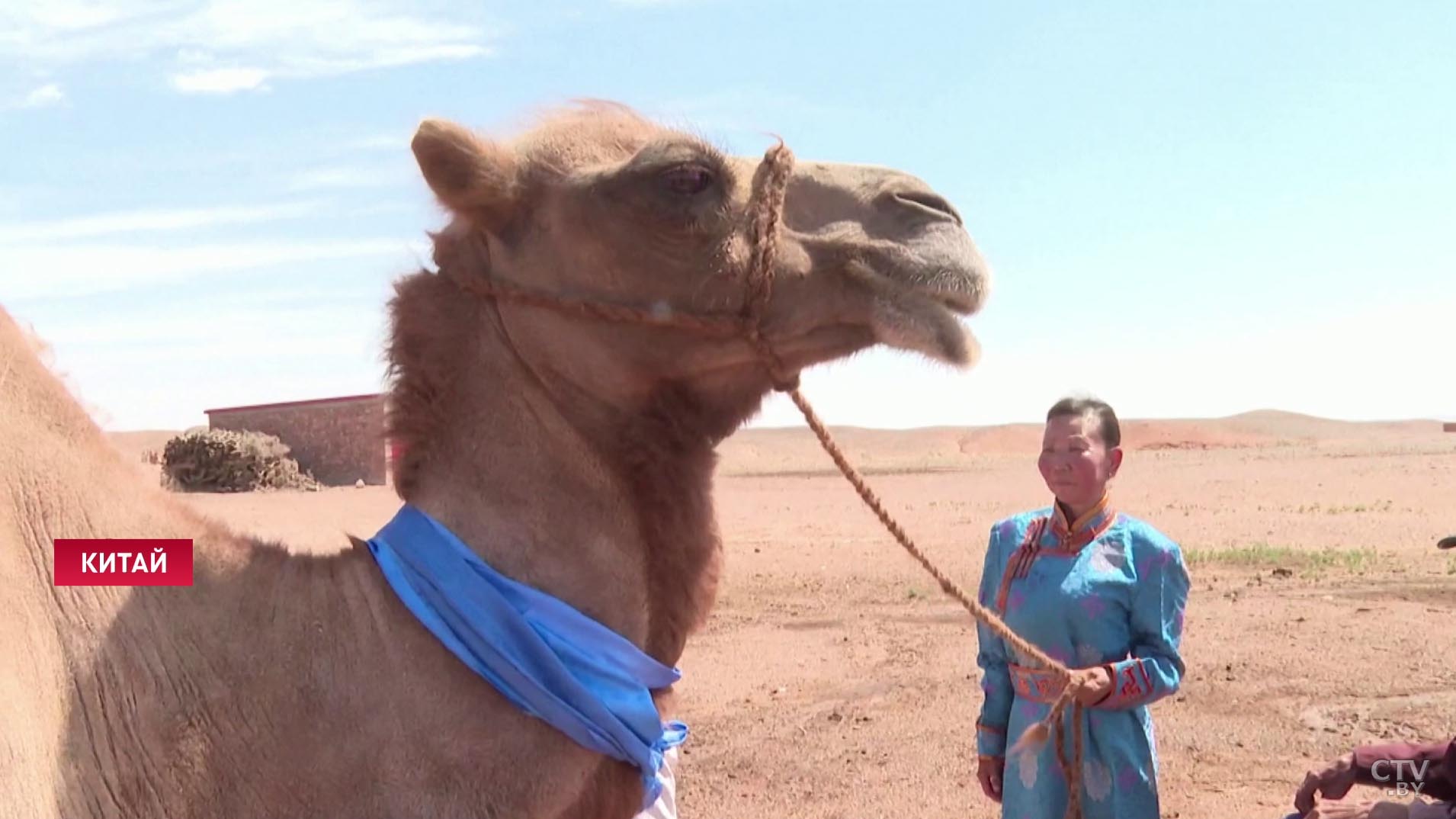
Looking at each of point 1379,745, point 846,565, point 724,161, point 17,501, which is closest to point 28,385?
point 17,501

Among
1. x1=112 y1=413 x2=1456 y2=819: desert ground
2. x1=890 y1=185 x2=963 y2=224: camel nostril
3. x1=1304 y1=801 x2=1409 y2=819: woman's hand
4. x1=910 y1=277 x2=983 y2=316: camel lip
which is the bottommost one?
x1=112 y1=413 x2=1456 y2=819: desert ground

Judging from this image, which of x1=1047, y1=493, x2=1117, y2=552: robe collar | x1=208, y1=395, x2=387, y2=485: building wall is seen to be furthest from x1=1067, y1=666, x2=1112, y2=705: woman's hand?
x1=208, y1=395, x2=387, y2=485: building wall

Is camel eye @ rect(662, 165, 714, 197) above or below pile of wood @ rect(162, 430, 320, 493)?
above

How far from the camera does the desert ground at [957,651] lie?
287 inches

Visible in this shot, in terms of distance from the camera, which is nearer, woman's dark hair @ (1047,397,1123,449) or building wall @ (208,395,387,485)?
woman's dark hair @ (1047,397,1123,449)

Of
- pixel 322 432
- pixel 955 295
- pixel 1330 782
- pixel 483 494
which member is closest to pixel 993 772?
pixel 1330 782

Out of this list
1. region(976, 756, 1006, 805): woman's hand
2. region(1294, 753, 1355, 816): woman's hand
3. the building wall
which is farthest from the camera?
the building wall

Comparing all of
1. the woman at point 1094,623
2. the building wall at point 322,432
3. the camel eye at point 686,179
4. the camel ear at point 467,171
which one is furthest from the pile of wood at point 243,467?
the camel eye at point 686,179

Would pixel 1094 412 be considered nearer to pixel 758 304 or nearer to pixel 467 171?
pixel 758 304

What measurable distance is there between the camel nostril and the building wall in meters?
12.0

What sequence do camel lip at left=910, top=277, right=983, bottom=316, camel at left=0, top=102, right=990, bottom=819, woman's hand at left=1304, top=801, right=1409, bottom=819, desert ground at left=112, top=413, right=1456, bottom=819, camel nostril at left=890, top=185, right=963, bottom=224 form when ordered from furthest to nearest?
desert ground at left=112, top=413, right=1456, bottom=819 → woman's hand at left=1304, top=801, right=1409, bottom=819 → camel nostril at left=890, top=185, right=963, bottom=224 → camel lip at left=910, top=277, right=983, bottom=316 → camel at left=0, top=102, right=990, bottom=819

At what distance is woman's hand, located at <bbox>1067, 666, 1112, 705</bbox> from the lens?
387cm

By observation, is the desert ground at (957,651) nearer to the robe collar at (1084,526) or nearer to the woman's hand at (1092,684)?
the woman's hand at (1092,684)

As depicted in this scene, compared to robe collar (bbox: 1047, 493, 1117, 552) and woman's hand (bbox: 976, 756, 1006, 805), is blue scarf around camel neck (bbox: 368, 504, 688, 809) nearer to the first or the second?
robe collar (bbox: 1047, 493, 1117, 552)
